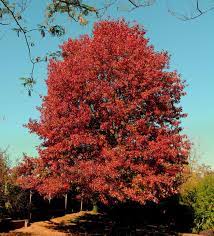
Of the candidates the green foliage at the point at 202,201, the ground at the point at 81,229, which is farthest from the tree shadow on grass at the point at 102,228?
the green foliage at the point at 202,201

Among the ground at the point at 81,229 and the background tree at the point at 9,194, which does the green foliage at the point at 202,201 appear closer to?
the ground at the point at 81,229

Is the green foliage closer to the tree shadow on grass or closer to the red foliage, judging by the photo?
the tree shadow on grass

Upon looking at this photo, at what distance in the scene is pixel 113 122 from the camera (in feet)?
80.7

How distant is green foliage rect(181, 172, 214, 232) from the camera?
31.8 meters

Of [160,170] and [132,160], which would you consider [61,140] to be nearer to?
[132,160]

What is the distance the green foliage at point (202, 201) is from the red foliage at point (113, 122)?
7.49 m

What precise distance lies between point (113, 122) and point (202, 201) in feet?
41.6

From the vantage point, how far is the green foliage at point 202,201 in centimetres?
3183

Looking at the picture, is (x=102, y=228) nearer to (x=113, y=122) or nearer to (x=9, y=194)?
(x=9, y=194)

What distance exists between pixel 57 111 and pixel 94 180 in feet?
16.5

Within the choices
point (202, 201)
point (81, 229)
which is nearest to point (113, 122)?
point (81, 229)

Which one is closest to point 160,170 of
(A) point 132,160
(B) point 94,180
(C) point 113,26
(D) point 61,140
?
(A) point 132,160

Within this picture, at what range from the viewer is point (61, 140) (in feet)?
81.8

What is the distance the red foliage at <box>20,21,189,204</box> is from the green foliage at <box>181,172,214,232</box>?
24.6 ft
